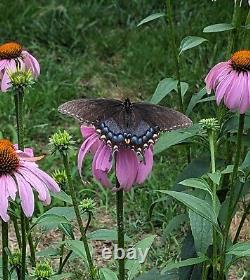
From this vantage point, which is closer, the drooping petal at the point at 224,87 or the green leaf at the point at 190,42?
the drooping petal at the point at 224,87

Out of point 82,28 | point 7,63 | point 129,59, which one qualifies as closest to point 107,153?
point 7,63

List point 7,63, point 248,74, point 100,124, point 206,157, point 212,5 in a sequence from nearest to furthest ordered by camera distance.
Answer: point 100,124 < point 248,74 < point 7,63 < point 206,157 < point 212,5

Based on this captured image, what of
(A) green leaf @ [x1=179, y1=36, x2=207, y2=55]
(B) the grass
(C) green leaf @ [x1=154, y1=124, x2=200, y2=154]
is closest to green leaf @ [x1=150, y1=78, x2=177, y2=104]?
(A) green leaf @ [x1=179, y1=36, x2=207, y2=55]

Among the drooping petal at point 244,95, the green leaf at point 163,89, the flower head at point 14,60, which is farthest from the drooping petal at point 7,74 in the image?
the drooping petal at point 244,95

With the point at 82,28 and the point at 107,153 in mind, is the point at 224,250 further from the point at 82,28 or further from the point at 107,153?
the point at 82,28

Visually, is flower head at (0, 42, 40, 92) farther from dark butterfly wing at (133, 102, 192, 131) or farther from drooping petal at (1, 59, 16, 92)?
dark butterfly wing at (133, 102, 192, 131)

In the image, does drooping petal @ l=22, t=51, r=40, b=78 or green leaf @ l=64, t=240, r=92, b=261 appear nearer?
green leaf @ l=64, t=240, r=92, b=261

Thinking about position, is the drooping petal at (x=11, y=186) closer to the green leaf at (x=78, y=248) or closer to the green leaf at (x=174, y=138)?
the green leaf at (x=78, y=248)
